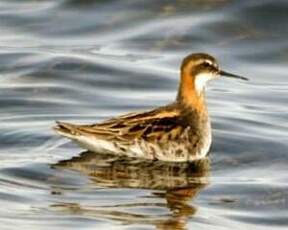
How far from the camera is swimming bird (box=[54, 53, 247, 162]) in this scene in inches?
Result: 691

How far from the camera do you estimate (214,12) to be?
26.6 m

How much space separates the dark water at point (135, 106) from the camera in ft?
49.3

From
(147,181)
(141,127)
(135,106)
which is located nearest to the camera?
(147,181)

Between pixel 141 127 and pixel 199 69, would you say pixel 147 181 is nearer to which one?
pixel 141 127

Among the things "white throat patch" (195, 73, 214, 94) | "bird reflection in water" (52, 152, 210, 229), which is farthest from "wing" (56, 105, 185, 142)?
"white throat patch" (195, 73, 214, 94)

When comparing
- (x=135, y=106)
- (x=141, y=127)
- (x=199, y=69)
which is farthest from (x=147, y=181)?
(x=135, y=106)

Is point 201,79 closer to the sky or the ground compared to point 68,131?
closer to the sky

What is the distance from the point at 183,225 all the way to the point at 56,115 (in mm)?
5573

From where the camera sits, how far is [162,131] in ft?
59.0

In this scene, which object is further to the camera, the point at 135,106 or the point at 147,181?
the point at 135,106

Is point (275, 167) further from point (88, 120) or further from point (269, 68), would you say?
point (269, 68)

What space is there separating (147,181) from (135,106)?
12.9ft

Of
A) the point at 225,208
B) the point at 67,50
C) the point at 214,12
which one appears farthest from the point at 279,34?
the point at 225,208

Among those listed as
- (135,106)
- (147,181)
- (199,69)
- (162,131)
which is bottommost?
(147,181)
